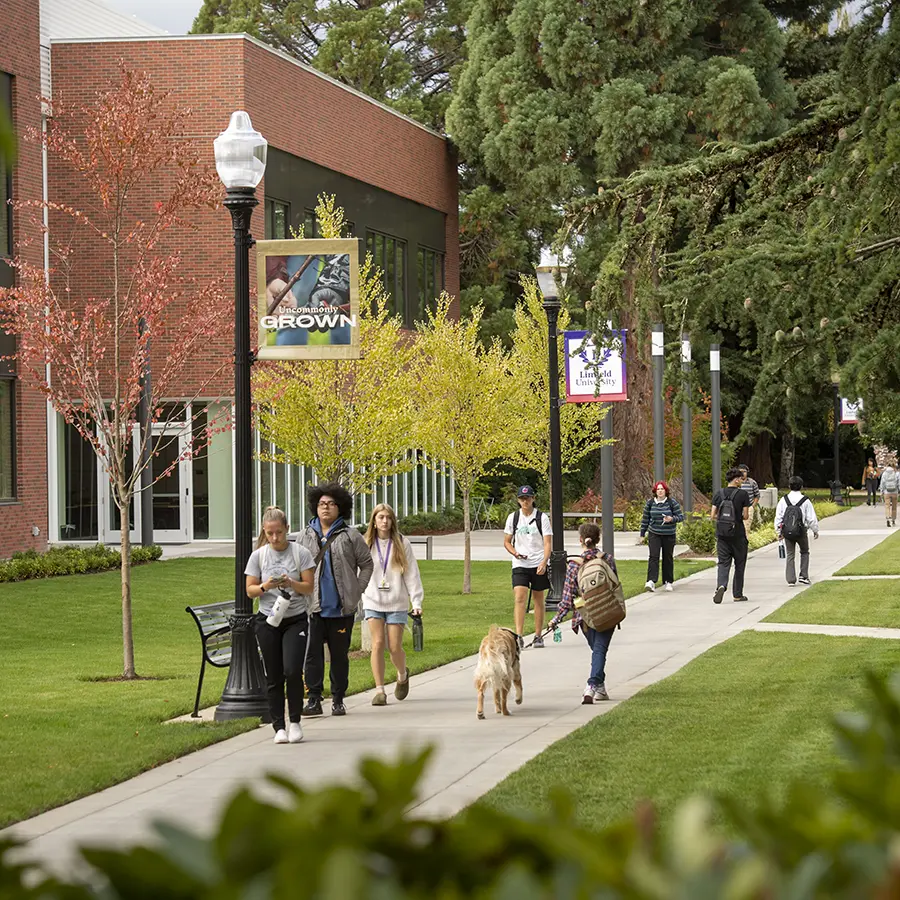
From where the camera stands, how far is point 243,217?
47.2 ft

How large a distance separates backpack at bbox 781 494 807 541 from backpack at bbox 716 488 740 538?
2.12 metres

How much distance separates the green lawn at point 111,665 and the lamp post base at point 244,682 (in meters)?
0.33

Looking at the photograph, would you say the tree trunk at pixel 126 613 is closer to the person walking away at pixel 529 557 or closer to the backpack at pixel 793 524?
the person walking away at pixel 529 557

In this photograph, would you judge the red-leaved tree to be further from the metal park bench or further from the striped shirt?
the striped shirt

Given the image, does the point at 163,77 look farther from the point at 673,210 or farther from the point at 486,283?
the point at 673,210

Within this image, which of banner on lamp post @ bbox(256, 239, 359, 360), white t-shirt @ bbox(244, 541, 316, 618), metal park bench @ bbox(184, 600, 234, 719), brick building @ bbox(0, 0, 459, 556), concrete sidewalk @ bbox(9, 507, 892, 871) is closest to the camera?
concrete sidewalk @ bbox(9, 507, 892, 871)

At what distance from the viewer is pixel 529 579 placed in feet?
61.3

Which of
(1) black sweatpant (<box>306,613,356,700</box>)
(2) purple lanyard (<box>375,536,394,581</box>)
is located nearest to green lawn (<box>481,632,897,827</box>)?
(1) black sweatpant (<box>306,613,356,700</box>)

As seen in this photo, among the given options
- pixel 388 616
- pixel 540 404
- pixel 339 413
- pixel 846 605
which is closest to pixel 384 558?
pixel 388 616

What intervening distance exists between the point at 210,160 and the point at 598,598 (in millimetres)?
24996

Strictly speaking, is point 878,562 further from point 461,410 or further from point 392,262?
point 392,262

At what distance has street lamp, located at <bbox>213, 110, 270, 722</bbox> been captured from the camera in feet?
44.2

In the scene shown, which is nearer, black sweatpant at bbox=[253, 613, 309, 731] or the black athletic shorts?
black sweatpant at bbox=[253, 613, 309, 731]

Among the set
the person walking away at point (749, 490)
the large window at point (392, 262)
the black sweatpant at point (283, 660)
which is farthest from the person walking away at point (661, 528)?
the large window at point (392, 262)
